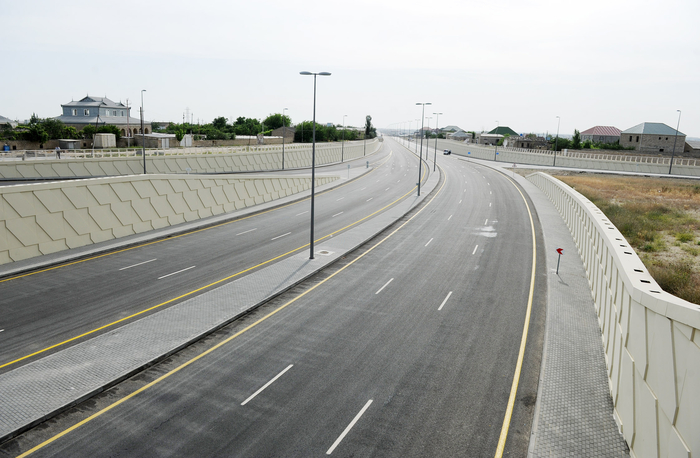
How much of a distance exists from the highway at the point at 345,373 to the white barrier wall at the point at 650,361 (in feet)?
7.19

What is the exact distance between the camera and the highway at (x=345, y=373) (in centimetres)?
979

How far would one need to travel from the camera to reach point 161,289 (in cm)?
1861

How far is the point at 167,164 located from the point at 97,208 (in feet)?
80.8

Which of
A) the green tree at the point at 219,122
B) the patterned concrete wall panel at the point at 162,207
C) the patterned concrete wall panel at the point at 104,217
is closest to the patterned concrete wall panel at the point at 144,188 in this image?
the patterned concrete wall panel at the point at 162,207

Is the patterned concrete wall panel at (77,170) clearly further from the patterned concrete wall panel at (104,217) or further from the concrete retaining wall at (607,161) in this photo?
the concrete retaining wall at (607,161)

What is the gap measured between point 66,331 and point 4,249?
908 cm

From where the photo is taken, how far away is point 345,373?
12.5m

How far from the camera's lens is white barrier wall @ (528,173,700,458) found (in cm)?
737

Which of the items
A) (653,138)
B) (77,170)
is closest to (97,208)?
(77,170)

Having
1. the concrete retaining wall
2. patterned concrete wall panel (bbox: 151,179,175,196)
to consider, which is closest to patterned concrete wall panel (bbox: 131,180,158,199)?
patterned concrete wall panel (bbox: 151,179,175,196)

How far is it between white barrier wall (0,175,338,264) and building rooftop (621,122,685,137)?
10552cm

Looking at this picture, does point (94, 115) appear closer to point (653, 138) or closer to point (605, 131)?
point (653, 138)

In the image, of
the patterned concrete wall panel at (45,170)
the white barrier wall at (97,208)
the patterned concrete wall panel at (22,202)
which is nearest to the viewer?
the patterned concrete wall panel at (22,202)

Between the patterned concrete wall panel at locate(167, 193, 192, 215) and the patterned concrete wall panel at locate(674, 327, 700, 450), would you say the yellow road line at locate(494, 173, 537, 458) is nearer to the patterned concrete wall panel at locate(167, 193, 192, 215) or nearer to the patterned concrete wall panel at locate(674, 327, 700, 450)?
the patterned concrete wall panel at locate(674, 327, 700, 450)
